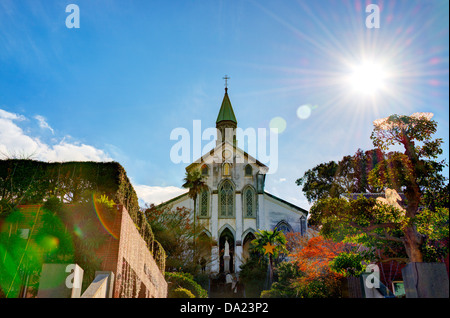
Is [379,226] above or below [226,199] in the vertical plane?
below

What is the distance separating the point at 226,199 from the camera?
41.2 m

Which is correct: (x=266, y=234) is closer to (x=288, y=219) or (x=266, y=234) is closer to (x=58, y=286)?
(x=288, y=219)

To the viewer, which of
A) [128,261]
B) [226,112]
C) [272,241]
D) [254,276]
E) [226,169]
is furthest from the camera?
[226,112]

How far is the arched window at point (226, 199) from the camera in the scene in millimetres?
40594

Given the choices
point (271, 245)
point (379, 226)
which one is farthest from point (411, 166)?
point (271, 245)

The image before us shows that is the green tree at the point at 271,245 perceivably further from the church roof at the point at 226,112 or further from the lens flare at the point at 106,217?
the lens flare at the point at 106,217

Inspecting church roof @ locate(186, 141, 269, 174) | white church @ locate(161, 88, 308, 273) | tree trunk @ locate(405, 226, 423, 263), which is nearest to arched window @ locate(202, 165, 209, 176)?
white church @ locate(161, 88, 308, 273)

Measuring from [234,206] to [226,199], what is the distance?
3.98 feet

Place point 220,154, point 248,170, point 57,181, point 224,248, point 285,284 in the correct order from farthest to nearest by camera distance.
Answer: point 220,154
point 248,170
point 224,248
point 285,284
point 57,181

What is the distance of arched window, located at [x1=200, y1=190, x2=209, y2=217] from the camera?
4038cm

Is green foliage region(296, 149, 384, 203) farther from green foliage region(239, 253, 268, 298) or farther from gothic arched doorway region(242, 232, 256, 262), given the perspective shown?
green foliage region(239, 253, 268, 298)

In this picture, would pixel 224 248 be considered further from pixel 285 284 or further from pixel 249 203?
A: pixel 285 284
